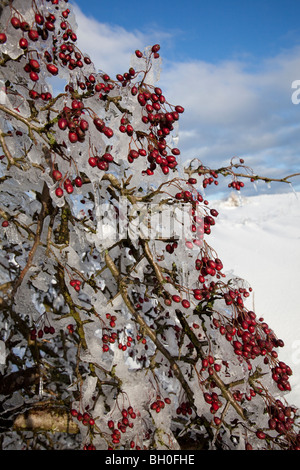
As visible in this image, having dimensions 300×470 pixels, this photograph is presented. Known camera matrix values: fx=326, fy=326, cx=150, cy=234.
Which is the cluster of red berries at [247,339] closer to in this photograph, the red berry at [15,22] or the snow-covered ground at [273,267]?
the snow-covered ground at [273,267]

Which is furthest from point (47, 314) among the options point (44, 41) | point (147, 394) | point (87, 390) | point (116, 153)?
point (44, 41)

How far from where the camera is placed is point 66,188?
1.41m

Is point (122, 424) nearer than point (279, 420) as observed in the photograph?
No

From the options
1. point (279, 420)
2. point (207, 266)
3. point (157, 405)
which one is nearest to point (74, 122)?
point (207, 266)

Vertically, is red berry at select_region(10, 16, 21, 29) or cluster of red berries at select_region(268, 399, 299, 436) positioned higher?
red berry at select_region(10, 16, 21, 29)

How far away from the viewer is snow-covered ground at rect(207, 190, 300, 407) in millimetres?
4404

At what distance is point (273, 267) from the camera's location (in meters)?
7.71

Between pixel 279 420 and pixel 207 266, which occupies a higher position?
pixel 207 266

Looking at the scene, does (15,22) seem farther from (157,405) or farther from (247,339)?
(157,405)

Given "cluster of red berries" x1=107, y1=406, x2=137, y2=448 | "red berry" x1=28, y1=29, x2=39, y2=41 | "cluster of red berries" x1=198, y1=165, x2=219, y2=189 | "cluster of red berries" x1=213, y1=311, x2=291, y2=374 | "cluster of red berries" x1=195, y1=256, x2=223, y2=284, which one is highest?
"red berry" x1=28, y1=29, x2=39, y2=41

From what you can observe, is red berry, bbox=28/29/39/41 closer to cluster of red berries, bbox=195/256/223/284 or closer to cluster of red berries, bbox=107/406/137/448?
cluster of red berries, bbox=195/256/223/284

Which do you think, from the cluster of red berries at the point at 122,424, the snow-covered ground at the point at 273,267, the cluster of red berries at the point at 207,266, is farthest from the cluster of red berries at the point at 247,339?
the cluster of red berries at the point at 122,424

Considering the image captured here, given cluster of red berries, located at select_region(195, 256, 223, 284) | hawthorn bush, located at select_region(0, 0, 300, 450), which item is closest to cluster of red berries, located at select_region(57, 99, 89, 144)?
hawthorn bush, located at select_region(0, 0, 300, 450)

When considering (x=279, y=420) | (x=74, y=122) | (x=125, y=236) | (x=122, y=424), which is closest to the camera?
(x=74, y=122)
